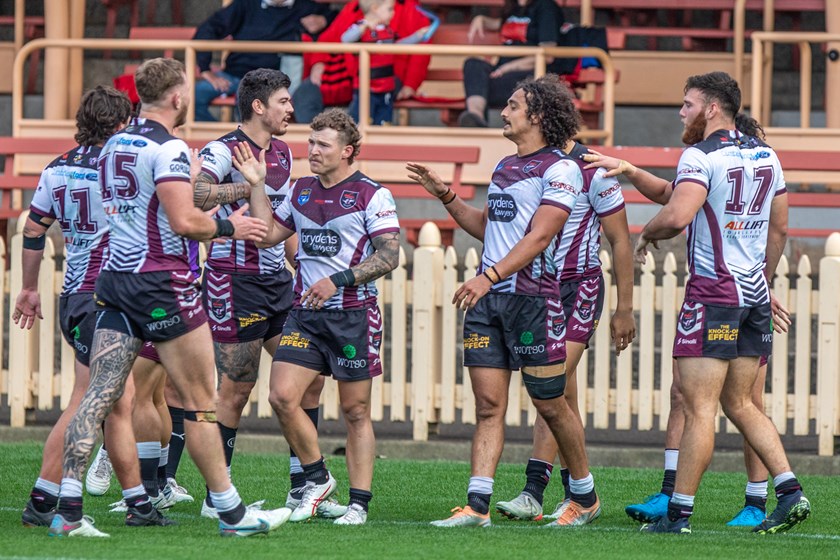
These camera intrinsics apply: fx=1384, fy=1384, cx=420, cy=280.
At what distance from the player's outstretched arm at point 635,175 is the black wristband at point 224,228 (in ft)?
5.57

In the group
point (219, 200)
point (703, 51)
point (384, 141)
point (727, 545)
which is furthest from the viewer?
point (703, 51)

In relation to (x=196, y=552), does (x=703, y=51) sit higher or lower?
higher

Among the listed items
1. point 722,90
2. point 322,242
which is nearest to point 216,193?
point 322,242

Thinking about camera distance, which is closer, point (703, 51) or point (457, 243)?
point (457, 243)

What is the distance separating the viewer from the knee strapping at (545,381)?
6641 mm

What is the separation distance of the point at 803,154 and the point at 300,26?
4.82 metres

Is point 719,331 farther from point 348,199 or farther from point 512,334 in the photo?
point 348,199

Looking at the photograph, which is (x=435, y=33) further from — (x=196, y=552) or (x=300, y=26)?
(x=196, y=552)

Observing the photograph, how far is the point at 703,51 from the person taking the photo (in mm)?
15656

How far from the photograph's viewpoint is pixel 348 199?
22.1 ft

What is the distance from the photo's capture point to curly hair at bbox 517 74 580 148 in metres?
6.68

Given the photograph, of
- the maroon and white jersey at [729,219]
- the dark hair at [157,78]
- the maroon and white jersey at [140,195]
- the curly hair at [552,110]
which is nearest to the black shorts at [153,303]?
the maroon and white jersey at [140,195]

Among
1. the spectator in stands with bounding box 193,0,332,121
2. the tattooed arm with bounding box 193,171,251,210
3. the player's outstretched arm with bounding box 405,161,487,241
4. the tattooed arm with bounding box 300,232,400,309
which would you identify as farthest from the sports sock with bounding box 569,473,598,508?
the spectator in stands with bounding box 193,0,332,121

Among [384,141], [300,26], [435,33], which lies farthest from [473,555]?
[435,33]
